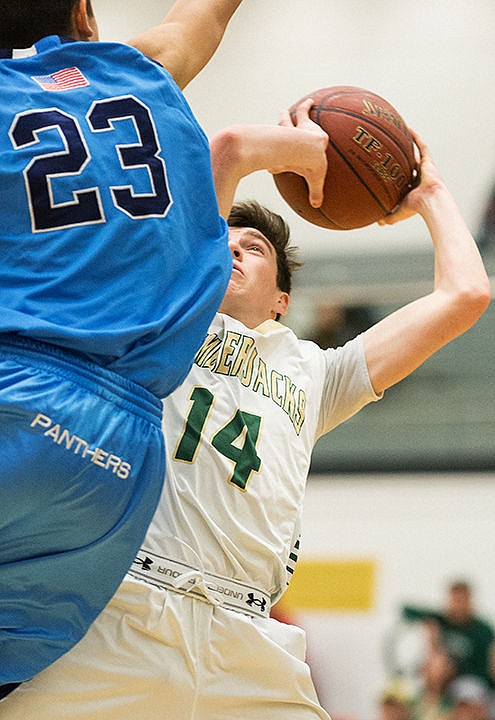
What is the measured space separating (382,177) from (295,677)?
150 centimetres

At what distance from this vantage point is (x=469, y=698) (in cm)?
665

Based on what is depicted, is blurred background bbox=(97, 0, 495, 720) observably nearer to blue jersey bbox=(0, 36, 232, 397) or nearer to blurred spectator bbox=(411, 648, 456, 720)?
blurred spectator bbox=(411, 648, 456, 720)

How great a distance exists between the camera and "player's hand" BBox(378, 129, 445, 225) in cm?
328

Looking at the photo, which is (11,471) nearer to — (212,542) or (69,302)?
(69,302)

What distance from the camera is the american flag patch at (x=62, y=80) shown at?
201 centimetres

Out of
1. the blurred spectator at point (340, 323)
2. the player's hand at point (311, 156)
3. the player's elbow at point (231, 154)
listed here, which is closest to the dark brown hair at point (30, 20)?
the player's elbow at point (231, 154)

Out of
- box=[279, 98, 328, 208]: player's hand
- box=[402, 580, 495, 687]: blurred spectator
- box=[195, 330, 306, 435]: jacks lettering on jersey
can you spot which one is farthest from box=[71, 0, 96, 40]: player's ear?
box=[402, 580, 495, 687]: blurred spectator

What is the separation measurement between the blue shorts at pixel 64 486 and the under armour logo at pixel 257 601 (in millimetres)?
681

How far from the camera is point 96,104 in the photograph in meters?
2.01

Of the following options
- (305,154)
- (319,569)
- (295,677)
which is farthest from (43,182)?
(319,569)

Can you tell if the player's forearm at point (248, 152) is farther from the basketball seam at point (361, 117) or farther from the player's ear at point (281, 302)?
the player's ear at point (281, 302)

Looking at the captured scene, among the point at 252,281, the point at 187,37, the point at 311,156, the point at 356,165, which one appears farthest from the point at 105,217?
the point at 356,165

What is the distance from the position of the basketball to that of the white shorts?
4.32 ft

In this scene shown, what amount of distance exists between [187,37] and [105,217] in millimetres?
646
